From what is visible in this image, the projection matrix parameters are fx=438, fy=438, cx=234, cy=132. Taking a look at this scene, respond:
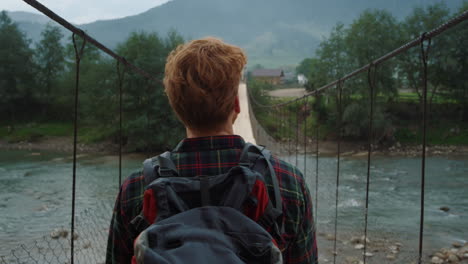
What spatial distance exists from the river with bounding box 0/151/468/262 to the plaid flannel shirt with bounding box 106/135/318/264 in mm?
2697

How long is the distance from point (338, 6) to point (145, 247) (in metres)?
185

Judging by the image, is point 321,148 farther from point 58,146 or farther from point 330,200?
point 58,146

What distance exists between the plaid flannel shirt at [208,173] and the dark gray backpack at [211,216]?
0.08 feet

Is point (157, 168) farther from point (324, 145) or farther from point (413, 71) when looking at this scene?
point (413, 71)

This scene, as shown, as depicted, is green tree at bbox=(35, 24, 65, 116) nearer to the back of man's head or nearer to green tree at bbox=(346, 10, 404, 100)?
green tree at bbox=(346, 10, 404, 100)

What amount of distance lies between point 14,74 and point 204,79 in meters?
17.3

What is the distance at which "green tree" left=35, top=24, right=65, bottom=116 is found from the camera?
16.8 meters

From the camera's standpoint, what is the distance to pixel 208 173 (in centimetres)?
59

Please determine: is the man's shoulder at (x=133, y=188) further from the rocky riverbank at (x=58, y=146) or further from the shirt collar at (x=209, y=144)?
the rocky riverbank at (x=58, y=146)

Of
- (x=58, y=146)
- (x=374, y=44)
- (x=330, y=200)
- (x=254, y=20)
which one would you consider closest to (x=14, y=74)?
(x=58, y=146)

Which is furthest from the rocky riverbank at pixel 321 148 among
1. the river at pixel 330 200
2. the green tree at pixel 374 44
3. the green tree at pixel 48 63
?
the green tree at pixel 48 63

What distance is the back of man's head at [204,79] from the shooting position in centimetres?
57

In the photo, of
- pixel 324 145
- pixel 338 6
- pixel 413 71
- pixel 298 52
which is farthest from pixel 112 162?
pixel 338 6

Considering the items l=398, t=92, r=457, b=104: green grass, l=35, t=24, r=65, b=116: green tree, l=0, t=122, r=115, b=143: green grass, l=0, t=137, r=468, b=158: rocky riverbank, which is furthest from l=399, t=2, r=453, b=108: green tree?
l=35, t=24, r=65, b=116: green tree
